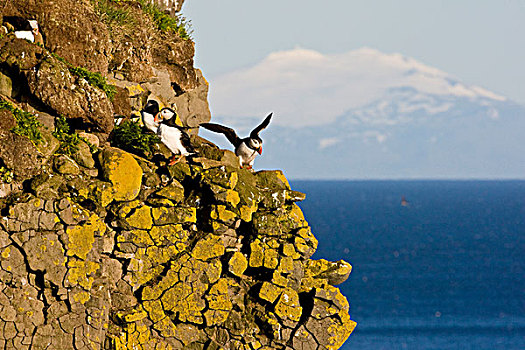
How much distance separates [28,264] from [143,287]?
2.91 m

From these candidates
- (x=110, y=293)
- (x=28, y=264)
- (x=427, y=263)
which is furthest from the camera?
(x=427, y=263)

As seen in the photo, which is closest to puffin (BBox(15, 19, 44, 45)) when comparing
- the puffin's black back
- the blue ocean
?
the puffin's black back

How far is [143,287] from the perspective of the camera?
Answer: 20.1 m

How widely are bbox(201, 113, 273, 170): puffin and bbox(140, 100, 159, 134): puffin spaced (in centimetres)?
178

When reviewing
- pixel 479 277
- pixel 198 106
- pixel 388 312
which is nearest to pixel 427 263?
pixel 479 277

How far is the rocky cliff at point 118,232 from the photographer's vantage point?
61.8ft

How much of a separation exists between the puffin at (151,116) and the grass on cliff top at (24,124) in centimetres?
330

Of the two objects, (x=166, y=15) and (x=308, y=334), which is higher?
(x=166, y=15)

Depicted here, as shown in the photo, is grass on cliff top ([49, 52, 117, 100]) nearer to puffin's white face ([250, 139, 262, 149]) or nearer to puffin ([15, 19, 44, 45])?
puffin ([15, 19, 44, 45])

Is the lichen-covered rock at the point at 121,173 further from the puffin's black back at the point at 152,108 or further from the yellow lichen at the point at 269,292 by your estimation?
the yellow lichen at the point at 269,292

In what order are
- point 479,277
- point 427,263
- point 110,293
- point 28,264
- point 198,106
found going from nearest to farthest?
point 28,264, point 110,293, point 198,106, point 479,277, point 427,263

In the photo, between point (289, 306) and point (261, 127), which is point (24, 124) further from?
point (289, 306)

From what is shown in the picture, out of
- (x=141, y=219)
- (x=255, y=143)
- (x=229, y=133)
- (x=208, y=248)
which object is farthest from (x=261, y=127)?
(x=141, y=219)

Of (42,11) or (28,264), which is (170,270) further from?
(42,11)
